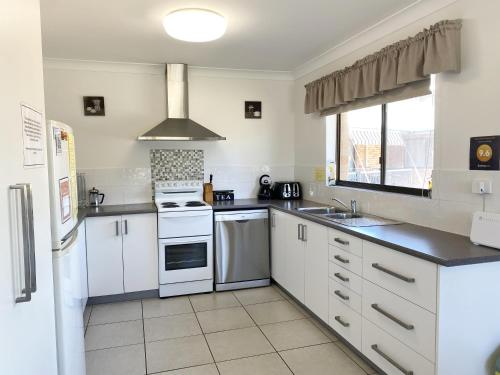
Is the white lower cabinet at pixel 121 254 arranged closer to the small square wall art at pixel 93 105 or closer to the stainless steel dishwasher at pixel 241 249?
the stainless steel dishwasher at pixel 241 249

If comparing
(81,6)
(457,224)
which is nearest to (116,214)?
(81,6)

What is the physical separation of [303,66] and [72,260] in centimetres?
316

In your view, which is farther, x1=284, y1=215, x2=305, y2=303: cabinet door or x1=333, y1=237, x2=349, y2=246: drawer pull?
x1=284, y1=215, x2=305, y2=303: cabinet door

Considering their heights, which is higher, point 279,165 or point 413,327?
point 279,165

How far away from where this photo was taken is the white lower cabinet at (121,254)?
3518mm

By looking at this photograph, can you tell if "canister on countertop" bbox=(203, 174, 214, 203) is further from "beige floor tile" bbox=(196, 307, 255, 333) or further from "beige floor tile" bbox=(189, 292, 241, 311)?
"beige floor tile" bbox=(196, 307, 255, 333)

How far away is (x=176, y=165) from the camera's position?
4.16 meters

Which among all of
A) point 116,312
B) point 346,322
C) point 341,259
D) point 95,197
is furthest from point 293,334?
point 95,197

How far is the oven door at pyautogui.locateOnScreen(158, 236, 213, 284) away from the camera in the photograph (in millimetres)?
3674

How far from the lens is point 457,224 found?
231cm

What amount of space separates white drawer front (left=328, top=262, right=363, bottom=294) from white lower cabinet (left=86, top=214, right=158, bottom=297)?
178 centimetres

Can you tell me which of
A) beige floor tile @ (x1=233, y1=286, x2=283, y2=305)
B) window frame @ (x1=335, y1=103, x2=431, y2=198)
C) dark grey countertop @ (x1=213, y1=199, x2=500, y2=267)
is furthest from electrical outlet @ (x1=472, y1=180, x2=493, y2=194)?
beige floor tile @ (x1=233, y1=286, x2=283, y2=305)

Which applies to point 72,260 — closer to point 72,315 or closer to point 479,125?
point 72,315

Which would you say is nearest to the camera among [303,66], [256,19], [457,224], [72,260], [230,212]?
[72,260]
